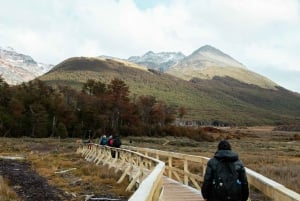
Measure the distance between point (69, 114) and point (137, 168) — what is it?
6378cm

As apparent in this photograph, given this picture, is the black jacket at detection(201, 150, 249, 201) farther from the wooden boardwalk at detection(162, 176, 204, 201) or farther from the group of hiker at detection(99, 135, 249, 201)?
the wooden boardwalk at detection(162, 176, 204, 201)

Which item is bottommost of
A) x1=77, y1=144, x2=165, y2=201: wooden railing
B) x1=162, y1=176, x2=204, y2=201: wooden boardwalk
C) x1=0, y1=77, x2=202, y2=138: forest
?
x1=162, y1=176, x2=204, y2=201: wooden boardwalk

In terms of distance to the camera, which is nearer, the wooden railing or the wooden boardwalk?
the wooden railing

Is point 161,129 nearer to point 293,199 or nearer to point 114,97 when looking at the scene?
point 114,97

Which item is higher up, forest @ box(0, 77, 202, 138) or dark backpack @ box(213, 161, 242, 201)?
forest @ box(0, 77, 202, 138)

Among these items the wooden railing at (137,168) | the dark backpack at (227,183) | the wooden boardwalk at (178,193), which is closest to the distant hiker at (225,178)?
the dark backpack at (227,183)

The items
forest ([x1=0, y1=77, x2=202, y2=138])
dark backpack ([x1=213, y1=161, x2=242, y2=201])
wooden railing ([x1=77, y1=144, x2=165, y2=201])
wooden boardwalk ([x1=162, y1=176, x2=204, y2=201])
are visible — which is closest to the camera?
wooden railing ([x1=77, y1=144, x2=165, y2=201])

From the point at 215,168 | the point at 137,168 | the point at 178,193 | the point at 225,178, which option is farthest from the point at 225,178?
the point at 137,168

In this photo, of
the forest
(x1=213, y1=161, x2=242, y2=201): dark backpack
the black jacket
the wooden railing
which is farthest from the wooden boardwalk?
the forest

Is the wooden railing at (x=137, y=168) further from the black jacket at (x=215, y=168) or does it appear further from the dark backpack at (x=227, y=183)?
the dark backpack at (x=227, y=183)

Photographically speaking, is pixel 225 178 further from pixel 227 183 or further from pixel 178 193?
pixel 178 193

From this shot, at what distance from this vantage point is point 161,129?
9144 cm

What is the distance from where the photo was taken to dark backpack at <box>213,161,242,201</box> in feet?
20.0

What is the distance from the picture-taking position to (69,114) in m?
77.8
